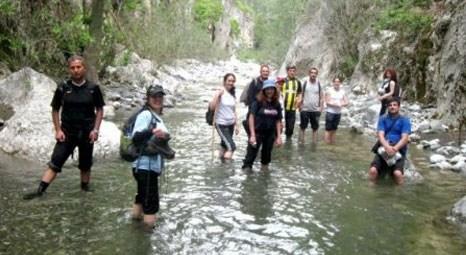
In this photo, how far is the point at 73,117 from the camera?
7598 mm

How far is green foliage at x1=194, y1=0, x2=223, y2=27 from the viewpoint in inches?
3332

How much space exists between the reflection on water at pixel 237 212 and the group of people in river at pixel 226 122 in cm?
34

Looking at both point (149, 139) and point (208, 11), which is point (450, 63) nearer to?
point (149, 139)

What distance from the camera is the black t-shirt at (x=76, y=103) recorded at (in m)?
7.52

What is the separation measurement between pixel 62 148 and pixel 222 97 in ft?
11.8

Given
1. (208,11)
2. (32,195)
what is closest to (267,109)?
(32,195)

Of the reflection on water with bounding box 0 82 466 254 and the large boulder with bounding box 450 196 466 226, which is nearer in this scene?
the reflection on water with bounding box 0 82 466 254

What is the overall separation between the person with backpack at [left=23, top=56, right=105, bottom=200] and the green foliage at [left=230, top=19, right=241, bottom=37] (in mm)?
95467

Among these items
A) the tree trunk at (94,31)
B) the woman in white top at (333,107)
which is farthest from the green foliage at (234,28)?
the woman in white top at (333,107)

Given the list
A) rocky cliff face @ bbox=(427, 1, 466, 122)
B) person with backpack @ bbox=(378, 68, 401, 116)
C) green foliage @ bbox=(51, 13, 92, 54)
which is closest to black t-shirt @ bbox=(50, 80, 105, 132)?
person with backpack @ bbox=(378, 68, 401, 116)

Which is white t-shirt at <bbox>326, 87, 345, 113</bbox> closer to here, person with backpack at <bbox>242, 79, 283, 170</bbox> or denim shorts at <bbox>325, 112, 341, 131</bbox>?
denim shorts at <bbox>325, 112, 341, 131</bbox>

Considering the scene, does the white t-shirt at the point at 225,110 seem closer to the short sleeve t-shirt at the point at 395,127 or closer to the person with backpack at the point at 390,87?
the short sleeve t-shirt at the point at 395,127

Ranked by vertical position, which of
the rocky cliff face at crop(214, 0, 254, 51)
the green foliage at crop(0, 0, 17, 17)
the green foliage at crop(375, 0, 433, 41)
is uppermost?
the rocky cliff face at crop(214, 0, 254, 51)

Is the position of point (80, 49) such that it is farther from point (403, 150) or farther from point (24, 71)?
point (403, 150)
